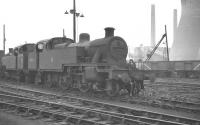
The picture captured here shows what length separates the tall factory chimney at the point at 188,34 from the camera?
60.7 m

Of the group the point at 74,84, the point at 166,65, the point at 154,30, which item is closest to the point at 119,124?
the point at 74,84

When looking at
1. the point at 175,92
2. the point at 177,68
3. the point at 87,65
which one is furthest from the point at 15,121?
the point at 177,68

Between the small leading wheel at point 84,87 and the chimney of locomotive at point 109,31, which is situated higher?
the chimney of locomotive at point 109,31

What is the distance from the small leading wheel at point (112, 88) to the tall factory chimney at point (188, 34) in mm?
48881

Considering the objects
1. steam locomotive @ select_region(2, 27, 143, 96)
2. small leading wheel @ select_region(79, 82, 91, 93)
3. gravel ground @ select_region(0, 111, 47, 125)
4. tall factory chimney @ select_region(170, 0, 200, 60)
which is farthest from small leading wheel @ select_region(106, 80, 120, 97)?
tall factory chimney @ select_region(170, 0, 200, 60)

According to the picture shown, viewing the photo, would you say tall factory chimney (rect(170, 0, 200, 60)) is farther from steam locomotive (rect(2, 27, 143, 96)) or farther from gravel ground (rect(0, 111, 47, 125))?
gravel ground (rect(0, 111, 47, 125))

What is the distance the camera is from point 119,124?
7.77m

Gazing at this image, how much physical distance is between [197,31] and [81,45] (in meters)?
50.9

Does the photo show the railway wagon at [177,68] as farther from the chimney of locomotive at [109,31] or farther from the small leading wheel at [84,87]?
the chimney of locomotive at [109,31]

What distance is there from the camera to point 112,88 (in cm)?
1344

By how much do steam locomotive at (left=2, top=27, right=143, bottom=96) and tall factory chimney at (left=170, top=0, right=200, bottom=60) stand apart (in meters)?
46.2

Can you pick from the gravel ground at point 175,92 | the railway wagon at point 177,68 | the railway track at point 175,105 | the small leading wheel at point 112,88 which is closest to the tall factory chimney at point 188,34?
the railway wagon at point 177,68

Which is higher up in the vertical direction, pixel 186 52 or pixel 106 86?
pixel 186 52

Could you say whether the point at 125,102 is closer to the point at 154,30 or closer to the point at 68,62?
the point at 68,62
